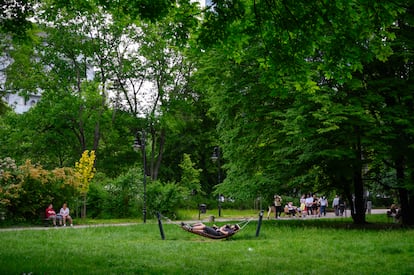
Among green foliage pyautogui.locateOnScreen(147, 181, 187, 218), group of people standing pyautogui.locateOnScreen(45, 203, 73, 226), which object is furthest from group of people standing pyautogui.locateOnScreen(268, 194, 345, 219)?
group of people standing pyautogui.locateOnScreen(45, 203, 73, 226)

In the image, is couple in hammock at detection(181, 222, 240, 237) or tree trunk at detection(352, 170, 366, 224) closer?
couple in hammock at detection(181, 222, 240, 237)

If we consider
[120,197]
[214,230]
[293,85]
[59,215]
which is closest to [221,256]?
[293,85]

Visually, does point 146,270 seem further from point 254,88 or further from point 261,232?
point 254,88

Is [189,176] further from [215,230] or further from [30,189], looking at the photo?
[215,230]

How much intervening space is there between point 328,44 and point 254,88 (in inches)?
416

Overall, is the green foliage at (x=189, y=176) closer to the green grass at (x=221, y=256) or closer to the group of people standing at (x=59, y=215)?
the group of people standing at (x=59, y=215)

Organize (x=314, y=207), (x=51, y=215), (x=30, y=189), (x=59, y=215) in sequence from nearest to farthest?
(x=51, y=215)
(x=59, y=215)
(x=30, y=189)
(x=314, y=207)

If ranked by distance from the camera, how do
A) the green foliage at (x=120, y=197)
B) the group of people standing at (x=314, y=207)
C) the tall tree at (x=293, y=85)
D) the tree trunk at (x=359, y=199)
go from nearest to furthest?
the tall tree at (x=293, y=85), the tree trunk at (x=359, y=199), the green foliage at (x=120, y=197), the group of people standing at (x=314, y=207)

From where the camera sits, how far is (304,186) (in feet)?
74.8

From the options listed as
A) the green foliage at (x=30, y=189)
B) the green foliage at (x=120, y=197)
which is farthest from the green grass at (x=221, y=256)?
the green foliage at (x=120, y=197)

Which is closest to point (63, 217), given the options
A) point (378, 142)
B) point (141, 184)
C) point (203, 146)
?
point (141, 184)

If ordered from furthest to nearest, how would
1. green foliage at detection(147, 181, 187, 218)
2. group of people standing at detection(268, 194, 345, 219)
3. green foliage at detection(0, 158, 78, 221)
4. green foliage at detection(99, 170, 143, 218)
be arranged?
group of people standing at detection(268, 194, 345, 219) → green foliage at detection(99, 170, 143, 218) → green foliage at detection(147, 181, 187, 218) → green foliage at detection(0, 158, 78, 221)

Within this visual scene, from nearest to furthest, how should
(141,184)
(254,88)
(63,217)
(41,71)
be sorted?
(254,88), (63,217), (141,184), (41,71)

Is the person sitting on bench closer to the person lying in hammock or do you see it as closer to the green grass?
the green grass
